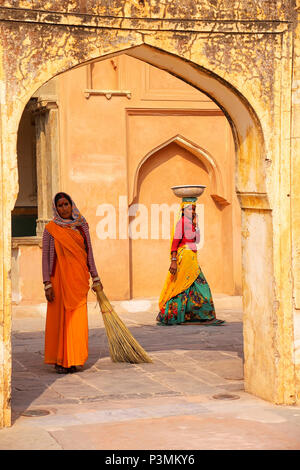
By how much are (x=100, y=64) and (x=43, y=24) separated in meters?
6.71

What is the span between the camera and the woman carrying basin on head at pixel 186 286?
36.2 feet

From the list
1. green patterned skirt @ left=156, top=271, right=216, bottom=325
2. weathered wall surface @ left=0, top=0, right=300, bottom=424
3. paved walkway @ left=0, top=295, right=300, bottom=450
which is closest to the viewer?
paved walkway @ left=0, top=295, right=300, bottom=450

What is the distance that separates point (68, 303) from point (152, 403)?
5.49 ft

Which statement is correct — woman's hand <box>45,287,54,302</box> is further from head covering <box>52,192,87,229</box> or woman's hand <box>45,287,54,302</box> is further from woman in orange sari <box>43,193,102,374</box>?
head covering <box>52,192,87,229</box>

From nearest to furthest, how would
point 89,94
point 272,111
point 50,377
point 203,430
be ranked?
point 203,430 < point 272,111 < point 50,377 < point 89,94

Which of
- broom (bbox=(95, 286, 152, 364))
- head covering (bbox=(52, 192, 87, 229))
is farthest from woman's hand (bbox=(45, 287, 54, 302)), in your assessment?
head covering (bbox=(52, 192, 87, 229))

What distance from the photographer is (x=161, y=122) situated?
516 inches

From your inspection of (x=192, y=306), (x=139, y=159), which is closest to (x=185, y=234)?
(x=192, y=306)

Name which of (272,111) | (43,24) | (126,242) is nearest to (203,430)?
(272,111)

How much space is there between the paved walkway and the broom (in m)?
0.11

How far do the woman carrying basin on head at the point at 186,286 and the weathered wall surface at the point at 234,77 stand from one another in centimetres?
389

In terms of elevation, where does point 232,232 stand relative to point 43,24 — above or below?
below

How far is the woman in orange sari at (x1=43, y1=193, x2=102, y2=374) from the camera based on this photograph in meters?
8.17

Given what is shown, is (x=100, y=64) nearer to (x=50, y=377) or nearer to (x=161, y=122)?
(x=161, y=122)
